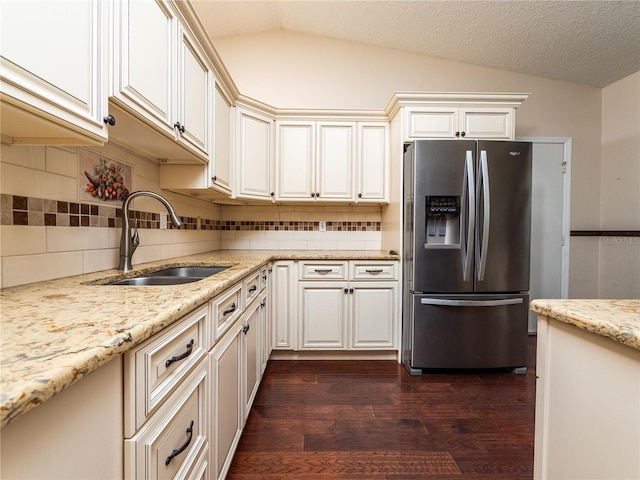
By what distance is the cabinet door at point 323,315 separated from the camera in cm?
239

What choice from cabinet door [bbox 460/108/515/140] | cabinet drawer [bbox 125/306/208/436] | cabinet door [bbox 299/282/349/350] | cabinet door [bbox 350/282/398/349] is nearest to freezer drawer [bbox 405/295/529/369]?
cabinet door [bbox 350/282/398/349]

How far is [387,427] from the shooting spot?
1.59 m

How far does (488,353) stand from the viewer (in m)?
2.19

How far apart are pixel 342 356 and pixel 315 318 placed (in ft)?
1.37

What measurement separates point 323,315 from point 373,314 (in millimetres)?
413

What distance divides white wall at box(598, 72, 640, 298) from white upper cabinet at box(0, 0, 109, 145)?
4.07m

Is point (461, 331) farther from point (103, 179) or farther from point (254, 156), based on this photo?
point (103, 179)

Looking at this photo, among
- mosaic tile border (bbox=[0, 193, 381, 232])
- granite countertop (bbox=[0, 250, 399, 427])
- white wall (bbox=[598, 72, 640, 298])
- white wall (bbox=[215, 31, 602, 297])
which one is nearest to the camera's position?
granite countertop (bbox=[0, 250, 399, 427])

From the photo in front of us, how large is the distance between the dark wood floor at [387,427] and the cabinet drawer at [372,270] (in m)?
0.72

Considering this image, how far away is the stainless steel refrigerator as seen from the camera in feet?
6.90

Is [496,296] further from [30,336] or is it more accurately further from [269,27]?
[269,27]

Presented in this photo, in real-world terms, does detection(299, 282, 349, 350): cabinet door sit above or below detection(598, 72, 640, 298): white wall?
below

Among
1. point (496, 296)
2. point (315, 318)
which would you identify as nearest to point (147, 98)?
point (315, 318)

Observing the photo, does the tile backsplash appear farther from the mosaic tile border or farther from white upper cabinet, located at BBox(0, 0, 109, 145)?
white upper cabinet, located at BBox(0, 0, 109, 145)
